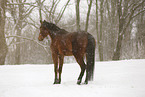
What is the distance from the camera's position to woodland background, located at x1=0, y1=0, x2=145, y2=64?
12836 mm

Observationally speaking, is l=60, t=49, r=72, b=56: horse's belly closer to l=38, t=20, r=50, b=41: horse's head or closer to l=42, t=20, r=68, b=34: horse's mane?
l=42, t=20, r=68, b=34: horse's mane

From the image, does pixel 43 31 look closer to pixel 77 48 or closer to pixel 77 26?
pixel 77 48

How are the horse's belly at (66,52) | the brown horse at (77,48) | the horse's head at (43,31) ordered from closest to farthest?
the brown horse at (77,48) → the horse's belly at (66,52) → the horse's head at (43,31)

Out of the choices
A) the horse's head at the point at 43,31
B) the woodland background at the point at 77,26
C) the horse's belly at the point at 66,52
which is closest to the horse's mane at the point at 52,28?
the horse's head at the point at 43,31

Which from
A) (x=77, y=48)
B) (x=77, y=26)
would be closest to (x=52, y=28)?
(x=77, y=48)

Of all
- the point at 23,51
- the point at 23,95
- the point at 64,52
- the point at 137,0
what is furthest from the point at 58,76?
the point at 23,51

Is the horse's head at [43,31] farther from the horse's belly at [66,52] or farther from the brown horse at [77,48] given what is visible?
the horse's belly at [66,52]

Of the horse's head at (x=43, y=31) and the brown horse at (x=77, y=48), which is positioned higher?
the horse's head at (x=43, y=31)

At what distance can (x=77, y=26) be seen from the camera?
535 inches

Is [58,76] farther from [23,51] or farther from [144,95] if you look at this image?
[23,51]

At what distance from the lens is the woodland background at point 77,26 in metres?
12.8

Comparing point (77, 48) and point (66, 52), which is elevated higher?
point (77, 48)

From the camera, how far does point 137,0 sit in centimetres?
1455

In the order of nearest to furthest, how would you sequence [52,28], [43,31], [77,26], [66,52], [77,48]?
[77,48] < [66,52] < [43,31] < [52,28] < [77,26]
